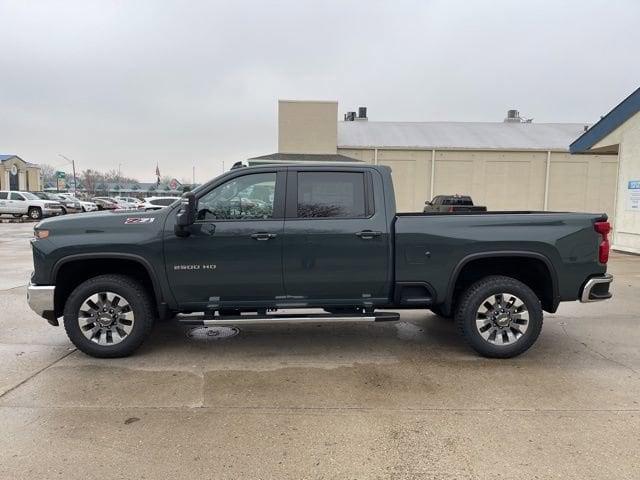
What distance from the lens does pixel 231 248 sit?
468 centimetres

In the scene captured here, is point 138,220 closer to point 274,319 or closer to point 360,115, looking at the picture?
point 274,319

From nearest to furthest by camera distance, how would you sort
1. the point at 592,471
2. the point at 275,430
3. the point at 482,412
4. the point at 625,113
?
the point at 592,471 → the point at 275,430 → the point at 482,412 → the point at 625,113

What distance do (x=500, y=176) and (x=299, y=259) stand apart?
26.3m

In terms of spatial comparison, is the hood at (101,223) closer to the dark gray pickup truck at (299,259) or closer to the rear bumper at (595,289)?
the dark gray pickup truck at (299,259)

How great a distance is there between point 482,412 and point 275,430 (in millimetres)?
1629

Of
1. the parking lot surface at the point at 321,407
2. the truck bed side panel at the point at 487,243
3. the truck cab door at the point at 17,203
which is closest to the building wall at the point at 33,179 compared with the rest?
the truck cab door at the point at 17,203

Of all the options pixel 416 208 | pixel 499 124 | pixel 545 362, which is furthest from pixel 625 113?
pixel 499 124

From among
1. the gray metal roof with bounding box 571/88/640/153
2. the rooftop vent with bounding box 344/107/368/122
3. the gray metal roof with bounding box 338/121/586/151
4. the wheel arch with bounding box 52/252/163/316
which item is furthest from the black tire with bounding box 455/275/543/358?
the rooftop vent with bounding box 344/107/368/122

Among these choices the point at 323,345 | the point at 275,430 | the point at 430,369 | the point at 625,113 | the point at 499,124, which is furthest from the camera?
the point at 499,124

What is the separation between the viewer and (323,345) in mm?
5391

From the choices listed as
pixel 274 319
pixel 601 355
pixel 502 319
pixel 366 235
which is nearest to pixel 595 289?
pixel 601 355

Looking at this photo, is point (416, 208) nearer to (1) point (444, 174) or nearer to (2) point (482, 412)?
(1) point (444, 174)

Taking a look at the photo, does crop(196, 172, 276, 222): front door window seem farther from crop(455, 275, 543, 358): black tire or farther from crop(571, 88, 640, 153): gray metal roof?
crop(571, 88, 640, 153): gray metal roof

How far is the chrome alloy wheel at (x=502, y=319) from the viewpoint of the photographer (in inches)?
191
